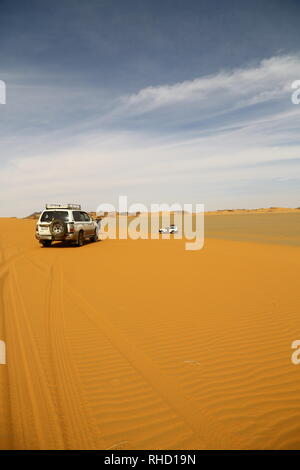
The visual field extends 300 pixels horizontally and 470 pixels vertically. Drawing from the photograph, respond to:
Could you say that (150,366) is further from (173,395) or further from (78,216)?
(78,216)

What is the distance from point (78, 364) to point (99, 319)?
5.42ft

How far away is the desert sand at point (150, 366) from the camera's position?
264 centimetres

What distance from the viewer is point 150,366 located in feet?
12.3

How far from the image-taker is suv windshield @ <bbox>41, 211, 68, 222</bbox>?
51.8 ft

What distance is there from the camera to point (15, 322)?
5.23 metres

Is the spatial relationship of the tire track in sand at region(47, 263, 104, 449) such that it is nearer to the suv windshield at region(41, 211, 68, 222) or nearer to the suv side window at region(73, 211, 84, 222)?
the suv windshield at region(41, 211, 68, 222)

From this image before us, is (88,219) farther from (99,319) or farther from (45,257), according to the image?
(99,319)

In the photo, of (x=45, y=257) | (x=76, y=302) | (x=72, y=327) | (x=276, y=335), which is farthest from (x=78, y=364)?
(x=45, y=257)

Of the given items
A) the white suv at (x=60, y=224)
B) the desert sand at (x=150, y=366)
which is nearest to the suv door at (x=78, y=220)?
the white suv at (x=60, y=224)

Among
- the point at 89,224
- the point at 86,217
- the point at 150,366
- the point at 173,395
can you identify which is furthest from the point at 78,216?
the point at 173,395

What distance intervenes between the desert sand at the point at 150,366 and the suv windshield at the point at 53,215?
816cm

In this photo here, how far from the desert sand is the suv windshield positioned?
8.16 metres

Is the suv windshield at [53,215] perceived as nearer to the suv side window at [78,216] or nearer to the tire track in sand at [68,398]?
the suv side window at [78,216]

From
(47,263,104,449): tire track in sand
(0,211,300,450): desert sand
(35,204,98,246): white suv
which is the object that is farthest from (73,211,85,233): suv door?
(47,263,104,449): tire track in sand
